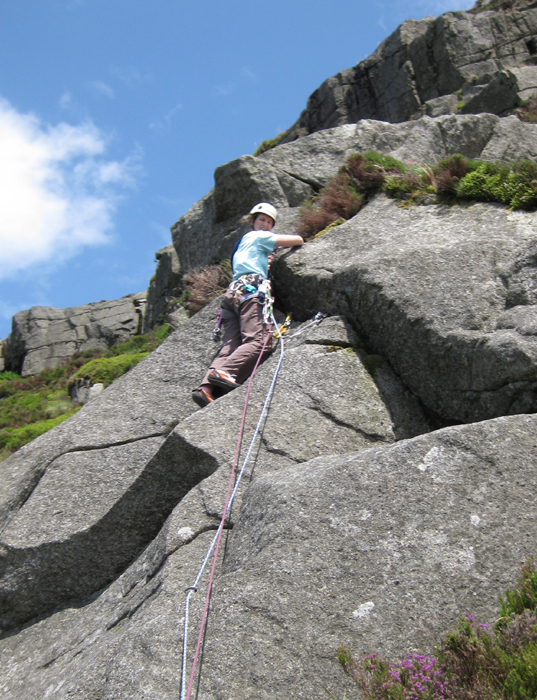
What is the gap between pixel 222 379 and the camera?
917 cm

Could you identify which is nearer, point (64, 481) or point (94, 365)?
point (64, 481)

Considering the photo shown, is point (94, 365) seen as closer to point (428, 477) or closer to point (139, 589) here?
point (139, 589)

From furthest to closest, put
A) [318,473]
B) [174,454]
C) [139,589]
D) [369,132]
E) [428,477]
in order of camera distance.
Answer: [369,132] → [174,454] → [139,589] → [318,473] → [428,477]

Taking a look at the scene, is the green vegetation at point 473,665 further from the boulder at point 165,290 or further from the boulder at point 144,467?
the boulder at point 165,290

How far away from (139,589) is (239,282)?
524 centimetres

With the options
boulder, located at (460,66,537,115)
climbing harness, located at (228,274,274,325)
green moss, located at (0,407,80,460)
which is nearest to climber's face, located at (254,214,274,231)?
climbing harness, located at (228,274,274,325)

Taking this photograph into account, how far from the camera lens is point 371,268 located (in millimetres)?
9086

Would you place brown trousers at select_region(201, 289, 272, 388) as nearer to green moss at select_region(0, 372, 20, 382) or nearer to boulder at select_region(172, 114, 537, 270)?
boulder at select_region(172, 114, 537, 270)

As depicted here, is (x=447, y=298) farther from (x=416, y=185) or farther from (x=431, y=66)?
(x=431, y=66)

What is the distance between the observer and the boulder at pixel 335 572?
5066 mm

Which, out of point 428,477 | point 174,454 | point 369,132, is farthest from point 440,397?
point 369,132

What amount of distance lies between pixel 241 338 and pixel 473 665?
6.57m

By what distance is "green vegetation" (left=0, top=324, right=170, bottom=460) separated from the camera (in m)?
16.5

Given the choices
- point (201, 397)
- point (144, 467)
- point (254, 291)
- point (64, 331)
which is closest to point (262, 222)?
point (254, 291)
